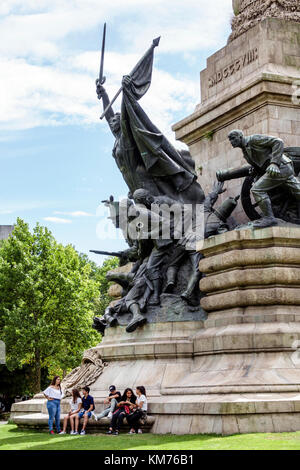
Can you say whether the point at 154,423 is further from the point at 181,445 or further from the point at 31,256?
the point at 31,256

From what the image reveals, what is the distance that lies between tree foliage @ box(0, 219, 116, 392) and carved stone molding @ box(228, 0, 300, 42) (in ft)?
68.3

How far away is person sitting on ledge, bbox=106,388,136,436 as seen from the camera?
12.9 m

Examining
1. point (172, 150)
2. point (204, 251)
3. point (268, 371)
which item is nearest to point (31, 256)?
point (172, 150)

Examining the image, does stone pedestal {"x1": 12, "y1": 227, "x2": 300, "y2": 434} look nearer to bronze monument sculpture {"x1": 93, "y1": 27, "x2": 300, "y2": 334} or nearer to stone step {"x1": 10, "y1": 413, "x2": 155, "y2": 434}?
stone step {"x1": 10, "y1": 413, "x2": 155, "y2": 434}

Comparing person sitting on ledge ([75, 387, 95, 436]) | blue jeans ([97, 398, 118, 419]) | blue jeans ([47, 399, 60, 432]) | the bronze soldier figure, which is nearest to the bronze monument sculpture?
the bronze soldier figure

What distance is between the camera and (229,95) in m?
17.2

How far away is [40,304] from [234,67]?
71.2 ft

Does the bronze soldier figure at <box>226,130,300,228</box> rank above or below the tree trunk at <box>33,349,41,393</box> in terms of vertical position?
above

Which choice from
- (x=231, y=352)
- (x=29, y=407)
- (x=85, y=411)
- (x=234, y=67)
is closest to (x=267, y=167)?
(x=231, y=352)

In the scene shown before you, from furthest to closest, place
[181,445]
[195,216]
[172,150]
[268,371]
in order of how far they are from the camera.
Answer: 1. [172,150]
2. [195,216]
3. [268,371]
4. [181,445]

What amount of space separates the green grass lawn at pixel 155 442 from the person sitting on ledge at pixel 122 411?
22cm

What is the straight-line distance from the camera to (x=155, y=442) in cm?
1103

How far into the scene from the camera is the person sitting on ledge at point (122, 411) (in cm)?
1287

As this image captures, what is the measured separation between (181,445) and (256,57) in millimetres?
10122
